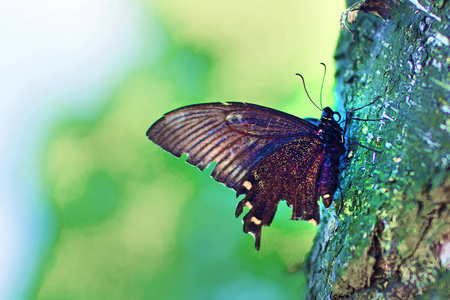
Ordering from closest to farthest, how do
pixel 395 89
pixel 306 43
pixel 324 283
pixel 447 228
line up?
pixel 447 228
pixel 395 89
pixel 324 283
pixel 306 43

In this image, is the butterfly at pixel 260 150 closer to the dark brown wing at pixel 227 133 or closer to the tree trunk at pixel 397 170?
the dark brown wing at pixel 227 133

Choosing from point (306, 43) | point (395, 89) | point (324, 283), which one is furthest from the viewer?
point (306, 43)

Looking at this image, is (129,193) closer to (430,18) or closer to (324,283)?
(324,283)

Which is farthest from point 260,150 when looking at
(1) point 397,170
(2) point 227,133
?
(1) point 397,170

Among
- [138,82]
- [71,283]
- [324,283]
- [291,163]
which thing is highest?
[138,82]

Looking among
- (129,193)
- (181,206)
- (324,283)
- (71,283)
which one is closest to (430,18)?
(324,283)

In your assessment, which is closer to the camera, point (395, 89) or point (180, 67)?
point (395, 89)

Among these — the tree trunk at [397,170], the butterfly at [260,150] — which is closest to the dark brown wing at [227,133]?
the butterfly at [260,150]

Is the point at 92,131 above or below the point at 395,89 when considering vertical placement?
below
